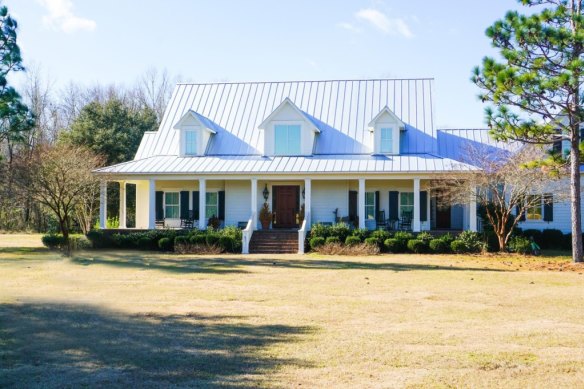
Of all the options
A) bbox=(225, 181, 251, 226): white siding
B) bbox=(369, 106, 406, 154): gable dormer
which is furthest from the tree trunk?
bbox=(225, 181, 251, 226): white siding

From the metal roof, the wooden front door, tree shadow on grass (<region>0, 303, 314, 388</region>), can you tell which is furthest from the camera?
the metal roof

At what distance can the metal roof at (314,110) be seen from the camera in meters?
32.8

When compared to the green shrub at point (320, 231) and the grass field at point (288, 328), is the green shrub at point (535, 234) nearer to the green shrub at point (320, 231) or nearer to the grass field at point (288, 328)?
the green shrub at point (320, 231)

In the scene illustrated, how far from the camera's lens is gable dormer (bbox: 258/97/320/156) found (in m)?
32.1

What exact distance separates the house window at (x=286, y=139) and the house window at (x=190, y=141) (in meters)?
4.12

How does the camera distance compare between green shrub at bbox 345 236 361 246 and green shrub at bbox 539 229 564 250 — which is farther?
green shrub at bbox 539 229 564 250

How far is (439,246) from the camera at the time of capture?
26.9 metres

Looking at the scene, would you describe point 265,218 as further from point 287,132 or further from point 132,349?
point 132,349

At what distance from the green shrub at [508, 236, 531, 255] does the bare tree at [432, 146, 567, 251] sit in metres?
0.29

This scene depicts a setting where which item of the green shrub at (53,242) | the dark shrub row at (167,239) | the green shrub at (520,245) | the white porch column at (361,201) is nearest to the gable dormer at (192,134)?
the dark shrub row at (167,239)

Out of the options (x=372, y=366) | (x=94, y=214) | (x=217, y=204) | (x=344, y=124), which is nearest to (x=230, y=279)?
(x=372, y=366)

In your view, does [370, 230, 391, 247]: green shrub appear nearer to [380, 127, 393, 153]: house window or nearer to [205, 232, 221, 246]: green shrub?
[380, 127, 393, 153]: house window

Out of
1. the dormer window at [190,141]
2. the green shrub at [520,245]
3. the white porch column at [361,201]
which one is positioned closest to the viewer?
the green shrub at [520,245]

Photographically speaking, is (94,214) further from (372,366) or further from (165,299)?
(372,366)
